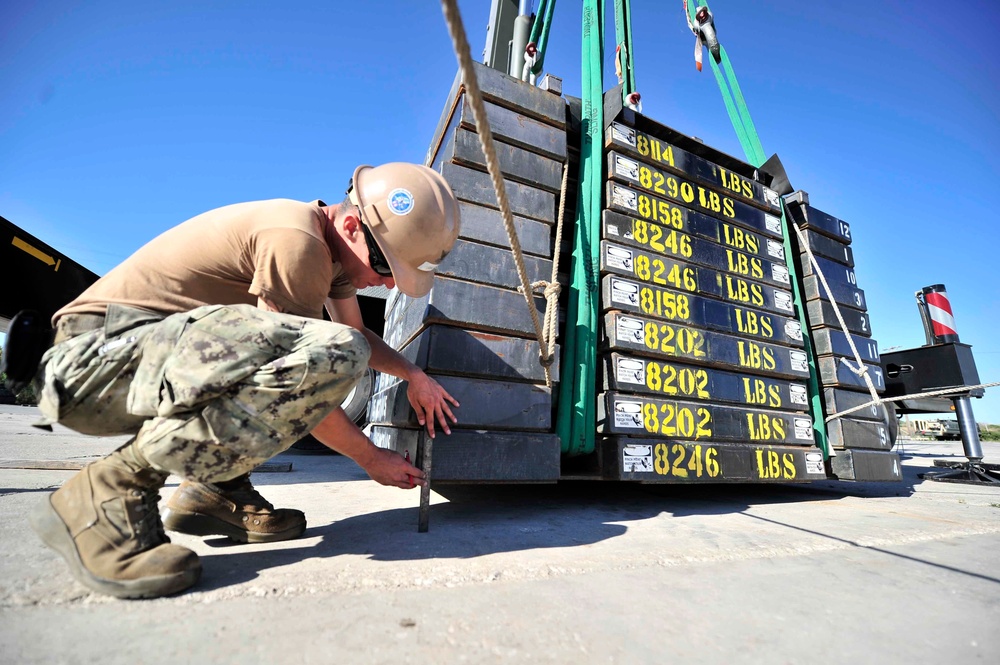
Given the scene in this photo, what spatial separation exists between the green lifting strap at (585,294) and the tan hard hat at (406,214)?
1187mm

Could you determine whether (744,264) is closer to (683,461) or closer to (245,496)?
(683,461)

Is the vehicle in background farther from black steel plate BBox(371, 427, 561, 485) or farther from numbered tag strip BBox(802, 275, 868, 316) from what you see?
black steel plate BBox(371, 427, 561, 485)

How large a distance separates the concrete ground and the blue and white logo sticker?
3.95 ft

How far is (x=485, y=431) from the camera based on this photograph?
220 cm

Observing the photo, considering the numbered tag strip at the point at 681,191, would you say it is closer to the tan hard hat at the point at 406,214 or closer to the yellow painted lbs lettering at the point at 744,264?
the yellow painted lbs lettering at the point at 744,264

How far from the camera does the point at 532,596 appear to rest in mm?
1141

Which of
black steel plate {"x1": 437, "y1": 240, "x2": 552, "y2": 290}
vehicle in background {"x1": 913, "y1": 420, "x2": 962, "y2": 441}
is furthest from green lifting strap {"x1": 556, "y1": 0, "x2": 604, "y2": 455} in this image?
vehicle in background {"x1": 913, "y1": 420, "x2": 962, "y2": 441}

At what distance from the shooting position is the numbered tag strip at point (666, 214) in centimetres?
297

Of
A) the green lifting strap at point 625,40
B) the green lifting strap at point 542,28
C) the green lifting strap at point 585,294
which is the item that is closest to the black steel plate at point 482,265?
the green lifting strap at point 585,294

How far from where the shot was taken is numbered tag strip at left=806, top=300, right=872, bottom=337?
374cm

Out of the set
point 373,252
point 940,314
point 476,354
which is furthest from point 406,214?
point 940,314

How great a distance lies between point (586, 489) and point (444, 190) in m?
2.40

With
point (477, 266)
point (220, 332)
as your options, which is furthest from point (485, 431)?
point (220, 332)

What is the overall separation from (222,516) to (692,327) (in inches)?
110
